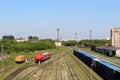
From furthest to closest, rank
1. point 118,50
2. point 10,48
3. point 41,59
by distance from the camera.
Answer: point 10,48 → point 118,50 → point 41,59

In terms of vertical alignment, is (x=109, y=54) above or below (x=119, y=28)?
below

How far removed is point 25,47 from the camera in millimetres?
128125

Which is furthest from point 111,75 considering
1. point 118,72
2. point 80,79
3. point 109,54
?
point 109,54

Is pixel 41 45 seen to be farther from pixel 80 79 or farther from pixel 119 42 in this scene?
pixel 80 79

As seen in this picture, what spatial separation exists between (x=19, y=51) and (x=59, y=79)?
267ft

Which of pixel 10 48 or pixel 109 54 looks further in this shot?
pixel 10 48

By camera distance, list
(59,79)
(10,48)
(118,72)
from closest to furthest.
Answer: (118,72) < (59,79) < (10,48)

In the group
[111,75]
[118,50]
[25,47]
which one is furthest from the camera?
[25,47]

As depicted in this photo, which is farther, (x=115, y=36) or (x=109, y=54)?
(x=115, y=36)

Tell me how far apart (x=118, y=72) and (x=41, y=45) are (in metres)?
126

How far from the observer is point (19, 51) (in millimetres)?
122250

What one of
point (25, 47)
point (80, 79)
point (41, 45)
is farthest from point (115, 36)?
point (80, 79)

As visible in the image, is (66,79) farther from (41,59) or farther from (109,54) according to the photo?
(109,54)

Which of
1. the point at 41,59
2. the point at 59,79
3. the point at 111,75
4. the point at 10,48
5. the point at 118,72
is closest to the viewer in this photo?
the point at 118,72
